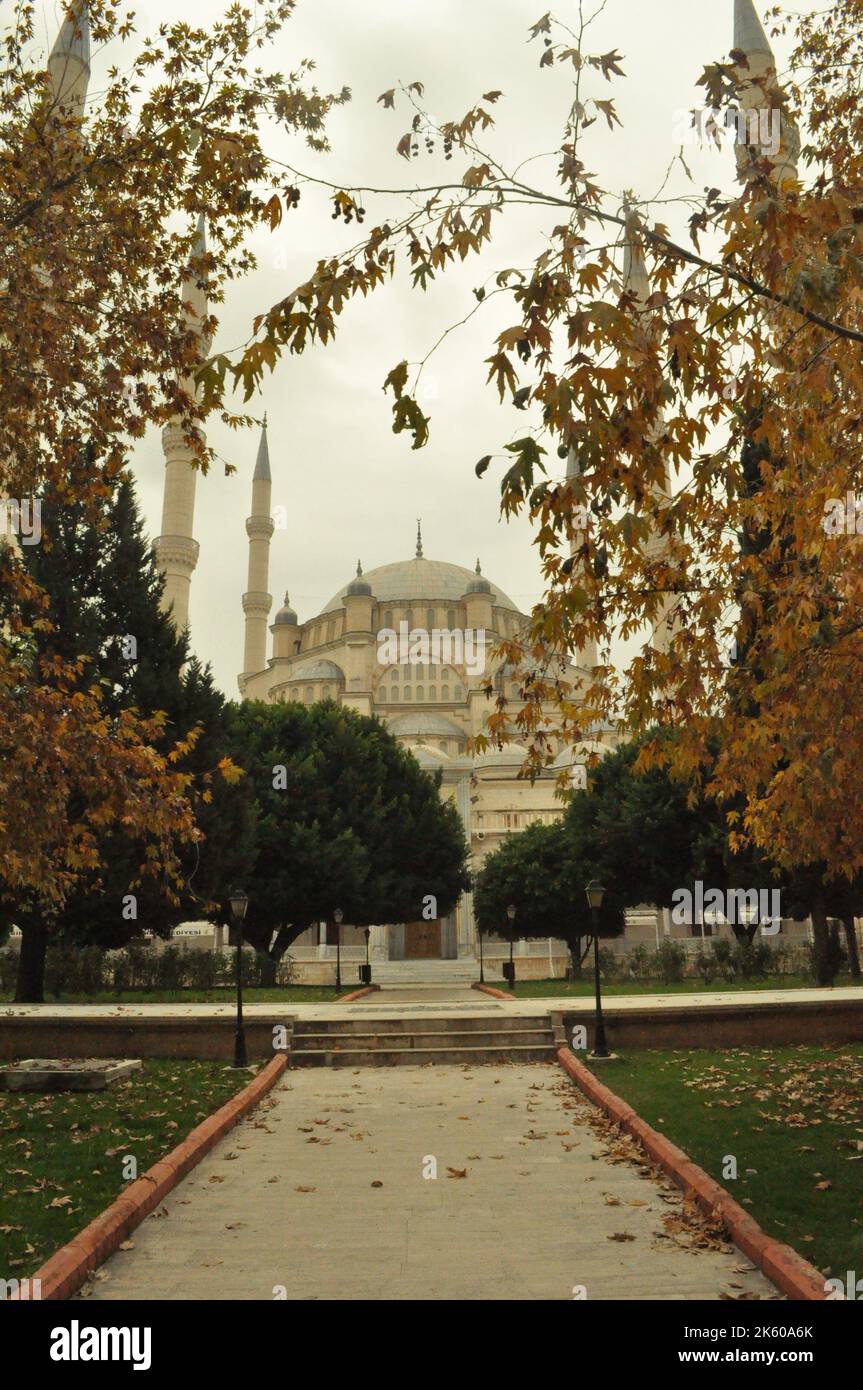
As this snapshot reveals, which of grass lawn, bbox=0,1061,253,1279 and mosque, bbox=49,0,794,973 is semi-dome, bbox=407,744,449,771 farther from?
grass lawn, bbox=0,1061,253,1279

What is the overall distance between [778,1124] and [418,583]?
237 ft

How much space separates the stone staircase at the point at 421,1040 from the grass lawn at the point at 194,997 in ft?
19.1

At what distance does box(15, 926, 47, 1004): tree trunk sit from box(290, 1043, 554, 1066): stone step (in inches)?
379

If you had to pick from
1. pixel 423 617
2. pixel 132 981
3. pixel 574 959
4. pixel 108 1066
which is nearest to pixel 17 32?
pixel 108 1066

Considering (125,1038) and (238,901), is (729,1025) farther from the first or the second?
(125,1038)

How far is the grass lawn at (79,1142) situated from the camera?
5848 mm

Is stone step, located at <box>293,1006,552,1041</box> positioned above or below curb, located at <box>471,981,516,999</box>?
above

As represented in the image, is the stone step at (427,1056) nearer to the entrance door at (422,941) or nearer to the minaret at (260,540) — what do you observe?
the entrance door at (422,941)

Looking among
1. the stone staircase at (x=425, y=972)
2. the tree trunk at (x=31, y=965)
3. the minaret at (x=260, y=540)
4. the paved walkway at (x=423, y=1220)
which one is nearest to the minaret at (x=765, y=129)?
the paved walkway at (x=423, y=1220)

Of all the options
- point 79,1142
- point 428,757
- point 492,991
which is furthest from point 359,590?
point 79,1142

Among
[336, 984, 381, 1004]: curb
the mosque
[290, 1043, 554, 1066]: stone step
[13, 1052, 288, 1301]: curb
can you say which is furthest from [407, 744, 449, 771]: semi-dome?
[13, 1052, 288, 1301]: curb

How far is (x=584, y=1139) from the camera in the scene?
8.65 m

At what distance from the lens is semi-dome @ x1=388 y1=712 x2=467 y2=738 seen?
58312 mm
